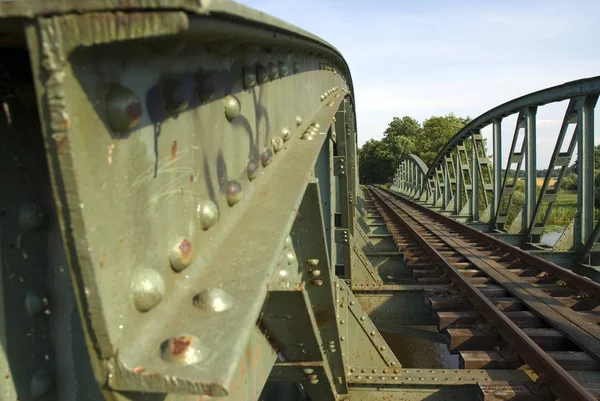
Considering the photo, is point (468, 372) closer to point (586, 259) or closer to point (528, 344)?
point (528, 344)

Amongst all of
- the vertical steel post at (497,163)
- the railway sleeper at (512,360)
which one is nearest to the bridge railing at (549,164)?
the vertical steel post at (497,163)

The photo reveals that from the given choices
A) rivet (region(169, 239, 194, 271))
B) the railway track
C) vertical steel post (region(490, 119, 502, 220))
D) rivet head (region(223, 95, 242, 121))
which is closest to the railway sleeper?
the railway track

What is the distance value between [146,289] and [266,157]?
88 cm

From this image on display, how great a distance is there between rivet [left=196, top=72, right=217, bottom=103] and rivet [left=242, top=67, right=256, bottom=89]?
0.90 ft

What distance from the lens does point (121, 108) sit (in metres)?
0.82

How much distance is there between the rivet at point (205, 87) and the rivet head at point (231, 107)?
0.13 m

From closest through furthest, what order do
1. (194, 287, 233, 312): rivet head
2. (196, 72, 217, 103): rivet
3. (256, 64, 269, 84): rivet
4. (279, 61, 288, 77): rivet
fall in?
(194, 287, 233, 312): rivet head < (196, 72, 217, 103): rivet < (256, 64, 269, 84): rivet < (279, 61, 288, 77): rivet

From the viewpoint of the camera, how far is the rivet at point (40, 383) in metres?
1.09

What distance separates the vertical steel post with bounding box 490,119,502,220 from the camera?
1297cm

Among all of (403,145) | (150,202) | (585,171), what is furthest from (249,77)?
(403,145)

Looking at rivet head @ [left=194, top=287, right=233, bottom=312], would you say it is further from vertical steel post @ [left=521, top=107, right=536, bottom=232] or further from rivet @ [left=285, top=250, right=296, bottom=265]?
vertical steel post @ [left=521, top=107, right=536, bottom=232]

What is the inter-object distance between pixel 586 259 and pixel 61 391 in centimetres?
856

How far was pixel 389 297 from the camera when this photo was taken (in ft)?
21.2

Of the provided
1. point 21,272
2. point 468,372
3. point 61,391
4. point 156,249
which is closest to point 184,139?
point 156,249
